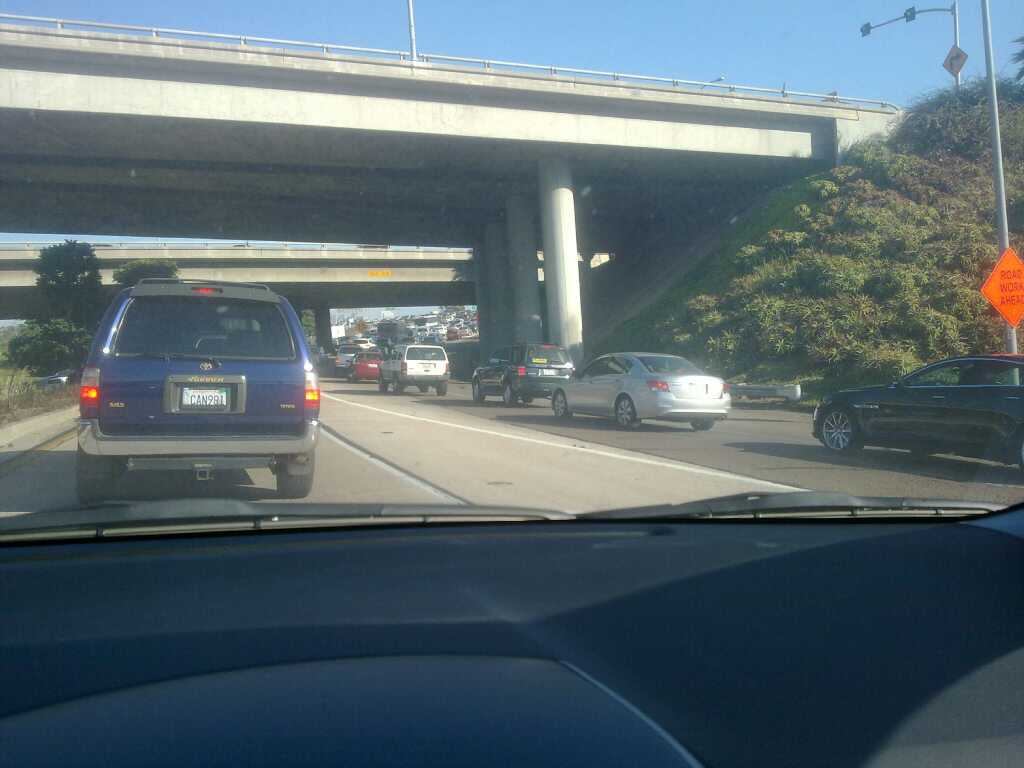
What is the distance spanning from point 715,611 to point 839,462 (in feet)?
28.3

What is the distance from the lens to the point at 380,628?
2910 millimetres

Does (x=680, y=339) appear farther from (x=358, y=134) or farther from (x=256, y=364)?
(x=256, y=364)

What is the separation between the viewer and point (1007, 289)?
1513cm

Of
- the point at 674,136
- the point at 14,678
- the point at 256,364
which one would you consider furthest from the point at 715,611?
the point at 674,136

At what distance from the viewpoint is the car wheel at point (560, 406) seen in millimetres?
19156

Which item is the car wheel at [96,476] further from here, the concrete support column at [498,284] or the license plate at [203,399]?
the concrete support column at [498,284]

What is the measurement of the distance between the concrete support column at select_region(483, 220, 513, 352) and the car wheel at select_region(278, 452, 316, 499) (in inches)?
1477

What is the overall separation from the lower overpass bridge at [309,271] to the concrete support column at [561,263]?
11.5 metres

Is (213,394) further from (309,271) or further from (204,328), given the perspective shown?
(309,271)

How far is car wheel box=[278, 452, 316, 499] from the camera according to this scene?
7.82 metres

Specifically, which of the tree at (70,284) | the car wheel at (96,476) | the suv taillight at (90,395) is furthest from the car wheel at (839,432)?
the tree at (70,284)

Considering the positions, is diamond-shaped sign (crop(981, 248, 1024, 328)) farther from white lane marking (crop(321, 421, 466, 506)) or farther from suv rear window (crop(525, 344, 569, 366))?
white lane marking (crop(321, 421, 466, 506))

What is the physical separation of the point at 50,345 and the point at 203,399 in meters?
16.1

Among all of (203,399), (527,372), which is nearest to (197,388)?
(203,399)
